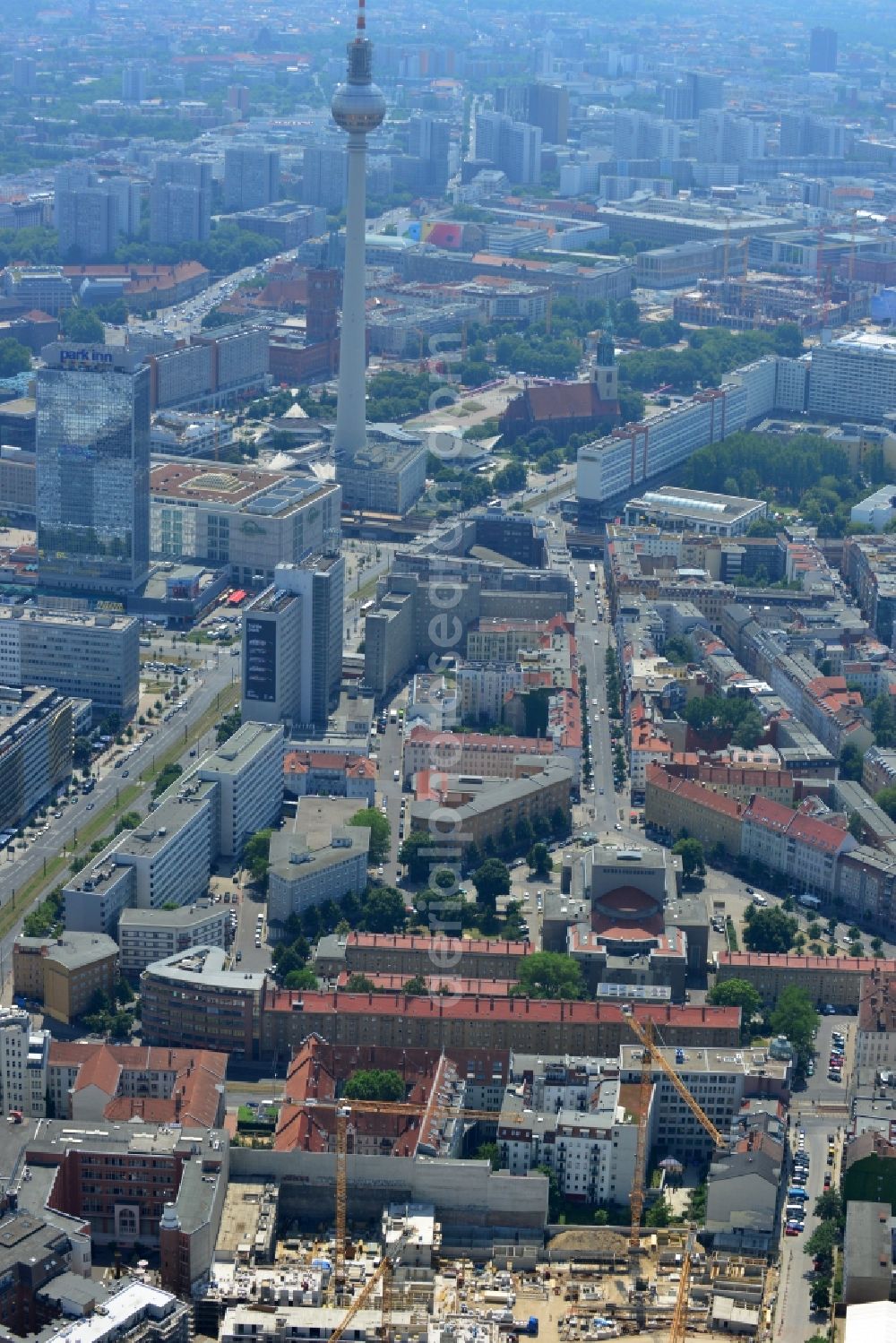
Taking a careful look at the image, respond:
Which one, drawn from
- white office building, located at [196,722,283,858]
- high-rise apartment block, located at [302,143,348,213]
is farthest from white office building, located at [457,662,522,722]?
high-rise apartment block, located at [302,143,348,213]

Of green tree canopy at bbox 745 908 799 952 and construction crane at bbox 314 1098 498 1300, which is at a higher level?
construction crane at bbox 314 1098 498 1300

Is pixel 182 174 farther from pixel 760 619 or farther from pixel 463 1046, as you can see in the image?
pixel 463 1046

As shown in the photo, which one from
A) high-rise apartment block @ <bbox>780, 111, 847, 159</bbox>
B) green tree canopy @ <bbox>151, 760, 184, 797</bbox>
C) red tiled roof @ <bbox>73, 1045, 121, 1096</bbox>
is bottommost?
high-rise apartment block @ <bbox>780, 111, 847, 159</bbox>

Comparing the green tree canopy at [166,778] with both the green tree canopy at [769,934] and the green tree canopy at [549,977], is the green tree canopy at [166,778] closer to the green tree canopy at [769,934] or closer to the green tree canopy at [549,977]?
the green tree canopy at [549,977]

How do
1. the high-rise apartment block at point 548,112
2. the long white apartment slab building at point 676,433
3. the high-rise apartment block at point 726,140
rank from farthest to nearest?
the high-rise apartment block at point 548,112, the high-rise apartment block at point 726,140, the long white apartment slab building at point 676,433

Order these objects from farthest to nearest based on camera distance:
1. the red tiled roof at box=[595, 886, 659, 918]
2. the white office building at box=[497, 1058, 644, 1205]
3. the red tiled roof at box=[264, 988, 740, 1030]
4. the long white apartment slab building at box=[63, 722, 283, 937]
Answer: the red tiled roof at box=[595, 886, 659, 918] < the long white apartment slab building at box=[63, 722, 283, 937] < the red tiled roof at box=[264, 988, 740, 1030] < the white office building at box=[497, 1058, 644, 1205]

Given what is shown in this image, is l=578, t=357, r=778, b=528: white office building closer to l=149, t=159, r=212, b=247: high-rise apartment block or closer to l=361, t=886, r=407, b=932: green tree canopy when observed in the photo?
l=361, t=886, r=407, b=932: green tree canopy

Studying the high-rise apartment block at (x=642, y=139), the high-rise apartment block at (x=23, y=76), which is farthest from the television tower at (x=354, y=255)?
the high-rise apartment block at (x=23, y=76)
